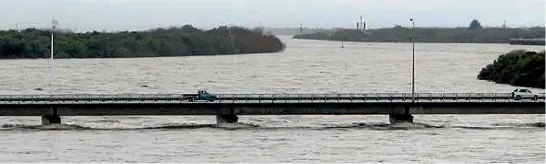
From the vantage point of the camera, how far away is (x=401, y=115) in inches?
2203

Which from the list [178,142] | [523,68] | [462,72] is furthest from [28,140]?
[462,72]

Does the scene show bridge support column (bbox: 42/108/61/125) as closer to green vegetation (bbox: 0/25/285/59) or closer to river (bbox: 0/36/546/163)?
river (bbox: 0/36/546/163)

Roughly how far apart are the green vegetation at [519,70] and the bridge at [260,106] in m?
33.5

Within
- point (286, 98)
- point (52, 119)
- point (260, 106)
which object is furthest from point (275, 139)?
point (52, 119)

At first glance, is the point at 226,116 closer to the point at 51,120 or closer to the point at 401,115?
the point at 51,120

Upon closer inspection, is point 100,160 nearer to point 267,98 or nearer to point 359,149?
point 359,149

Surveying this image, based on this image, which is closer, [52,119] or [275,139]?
[275,139]

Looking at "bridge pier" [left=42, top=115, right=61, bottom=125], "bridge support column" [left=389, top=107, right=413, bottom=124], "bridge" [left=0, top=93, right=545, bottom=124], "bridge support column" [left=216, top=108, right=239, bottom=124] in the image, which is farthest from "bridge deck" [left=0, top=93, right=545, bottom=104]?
"bridge pier" [left=42, top=115, right=61, bottom=125]

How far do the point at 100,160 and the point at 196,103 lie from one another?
53.0 feet

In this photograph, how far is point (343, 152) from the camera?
43125 mm

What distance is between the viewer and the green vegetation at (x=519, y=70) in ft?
304

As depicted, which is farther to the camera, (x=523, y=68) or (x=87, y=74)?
(x=87, y=74)

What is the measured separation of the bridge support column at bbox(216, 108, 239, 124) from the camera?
55.5m

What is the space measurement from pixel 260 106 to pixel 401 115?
6.77 m
